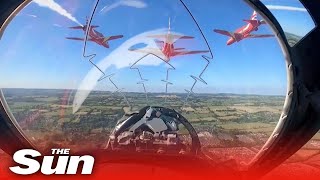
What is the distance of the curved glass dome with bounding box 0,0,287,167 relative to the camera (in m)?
2.46

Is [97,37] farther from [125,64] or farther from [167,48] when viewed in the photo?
[167,48]

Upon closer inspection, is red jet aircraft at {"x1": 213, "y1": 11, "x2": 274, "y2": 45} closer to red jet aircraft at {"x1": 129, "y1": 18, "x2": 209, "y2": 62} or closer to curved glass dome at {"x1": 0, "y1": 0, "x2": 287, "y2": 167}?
curved glass dome at {"x1": 0, "y1": 0, "x2": 287, "y2": 167}

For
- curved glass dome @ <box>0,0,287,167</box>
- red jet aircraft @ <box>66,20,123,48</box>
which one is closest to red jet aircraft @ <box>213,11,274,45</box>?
curved glass dome @ <box>0,0,287,167</box>

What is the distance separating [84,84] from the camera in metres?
2.47

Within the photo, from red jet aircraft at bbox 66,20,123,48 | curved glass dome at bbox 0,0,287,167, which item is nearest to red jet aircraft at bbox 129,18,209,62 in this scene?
curved glass dome at bbox 0,0,287,167

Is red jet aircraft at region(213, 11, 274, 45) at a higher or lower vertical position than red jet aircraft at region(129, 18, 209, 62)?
higher

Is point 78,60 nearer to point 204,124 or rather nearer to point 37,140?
point 37,140

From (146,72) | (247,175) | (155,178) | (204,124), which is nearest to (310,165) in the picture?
(247,175)

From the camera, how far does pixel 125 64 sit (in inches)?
98.1

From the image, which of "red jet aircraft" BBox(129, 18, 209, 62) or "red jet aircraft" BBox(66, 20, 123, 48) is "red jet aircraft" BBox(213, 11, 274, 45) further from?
"red jet aircraft" BBox(66, 20, 123, 48)

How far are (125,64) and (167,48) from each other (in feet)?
0.67

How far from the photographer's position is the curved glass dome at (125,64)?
246 centimetres

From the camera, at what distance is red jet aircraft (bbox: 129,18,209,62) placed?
98.0 inches

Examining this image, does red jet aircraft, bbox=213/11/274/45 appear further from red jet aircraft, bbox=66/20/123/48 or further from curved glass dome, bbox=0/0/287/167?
red jet aircraft, bbox=66/20/123/48
